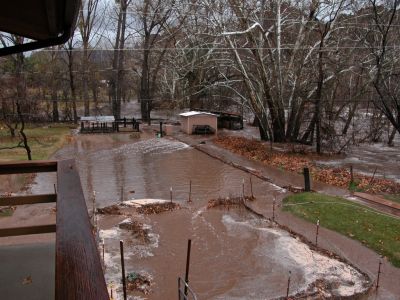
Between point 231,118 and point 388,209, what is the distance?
26.4 m

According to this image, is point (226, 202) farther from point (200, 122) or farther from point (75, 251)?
point (200, 122)

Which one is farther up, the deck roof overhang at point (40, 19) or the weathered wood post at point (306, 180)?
the deck roof overhang at point (40, 19)

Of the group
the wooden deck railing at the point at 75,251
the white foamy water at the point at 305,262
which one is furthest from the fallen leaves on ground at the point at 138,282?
the wooden deck railing at the point at 75,251

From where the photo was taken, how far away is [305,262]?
10.7 m

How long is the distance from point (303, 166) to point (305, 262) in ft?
40.0

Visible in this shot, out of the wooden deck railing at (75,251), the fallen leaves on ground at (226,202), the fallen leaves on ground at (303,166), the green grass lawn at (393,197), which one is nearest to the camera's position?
the wooden deck railing at (75,251)

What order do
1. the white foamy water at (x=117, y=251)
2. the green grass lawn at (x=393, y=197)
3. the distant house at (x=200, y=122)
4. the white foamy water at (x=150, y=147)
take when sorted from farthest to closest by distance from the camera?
the distant house at (x=200, y=122) < the white foamy water at (x=150, y=147) < the green grass lawn at (x=393, y=197) < the white foamy water at (x=117, y=251)

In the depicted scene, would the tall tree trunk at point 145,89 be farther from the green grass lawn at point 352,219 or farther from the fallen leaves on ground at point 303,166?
the green grass lawn at point 352,219

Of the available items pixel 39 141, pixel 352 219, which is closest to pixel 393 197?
pixel 352 219

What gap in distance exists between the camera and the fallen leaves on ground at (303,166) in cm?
1809

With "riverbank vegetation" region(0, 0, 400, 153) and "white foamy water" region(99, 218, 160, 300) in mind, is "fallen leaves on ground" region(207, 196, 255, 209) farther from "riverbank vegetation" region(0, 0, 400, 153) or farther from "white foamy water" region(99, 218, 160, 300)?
"riverbank vegetation" region(0, 0, 400, 153)

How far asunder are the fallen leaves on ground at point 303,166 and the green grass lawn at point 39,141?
37.2ft

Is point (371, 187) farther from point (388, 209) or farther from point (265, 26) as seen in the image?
point (265, 26)

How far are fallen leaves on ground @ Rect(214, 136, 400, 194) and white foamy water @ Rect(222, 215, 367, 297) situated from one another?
6663mm
